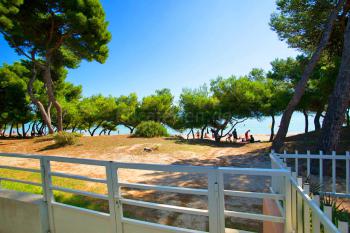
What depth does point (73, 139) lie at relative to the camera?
1228 cm

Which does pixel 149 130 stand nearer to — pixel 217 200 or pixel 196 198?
pixel 196 198

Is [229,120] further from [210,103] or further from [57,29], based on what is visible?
[57,29]

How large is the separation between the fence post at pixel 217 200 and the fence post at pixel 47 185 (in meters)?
2.43

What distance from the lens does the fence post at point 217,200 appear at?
7.57 ft

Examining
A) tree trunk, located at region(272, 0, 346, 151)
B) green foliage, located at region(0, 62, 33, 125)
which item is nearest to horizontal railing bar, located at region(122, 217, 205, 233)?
tree trunk, located at region(272, 0, 346, 151)

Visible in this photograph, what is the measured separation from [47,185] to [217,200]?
2.55 metres

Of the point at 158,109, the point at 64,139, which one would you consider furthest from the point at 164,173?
the point at 158,109

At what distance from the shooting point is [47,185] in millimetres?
3486

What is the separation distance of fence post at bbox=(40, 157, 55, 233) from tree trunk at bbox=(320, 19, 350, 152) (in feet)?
22.2

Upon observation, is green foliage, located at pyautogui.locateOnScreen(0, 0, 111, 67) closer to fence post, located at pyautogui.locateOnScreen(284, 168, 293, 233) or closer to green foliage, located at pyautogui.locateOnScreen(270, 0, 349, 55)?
green foliage, located at pyautogui.locateOnScreen(270, 0, 349, 55)

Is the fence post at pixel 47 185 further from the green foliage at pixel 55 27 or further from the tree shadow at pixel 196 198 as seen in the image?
the green foliage at pixel 55 27

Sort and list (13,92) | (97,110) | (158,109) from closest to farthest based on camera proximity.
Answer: (13,92), (158,109), (97,110)

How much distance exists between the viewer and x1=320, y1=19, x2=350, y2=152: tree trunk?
6621mm

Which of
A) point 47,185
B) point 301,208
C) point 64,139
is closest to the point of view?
point 301,208
